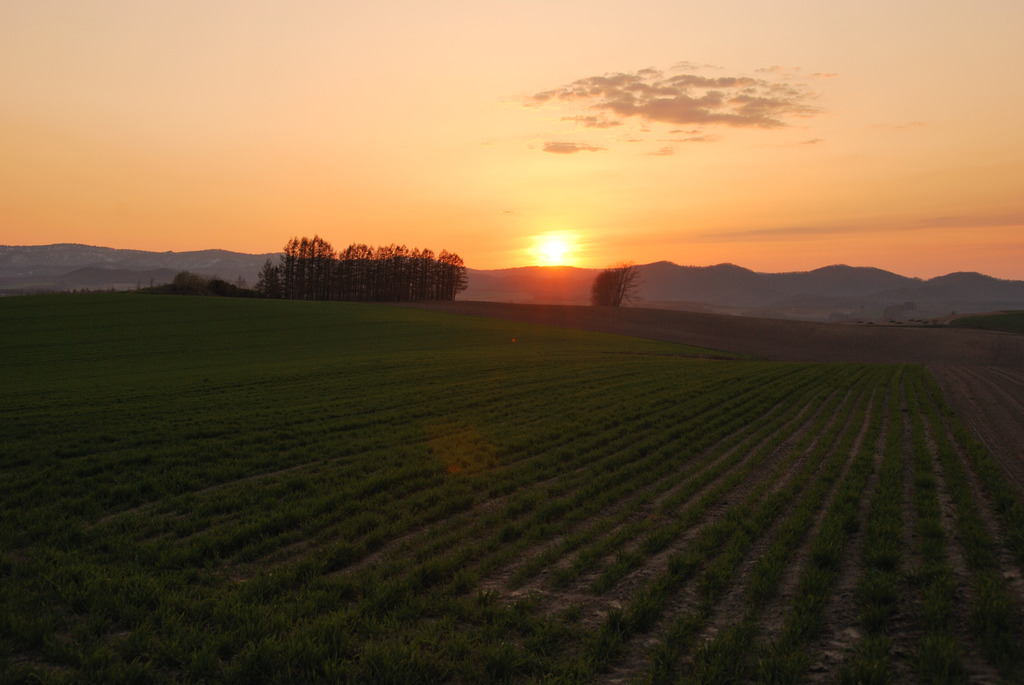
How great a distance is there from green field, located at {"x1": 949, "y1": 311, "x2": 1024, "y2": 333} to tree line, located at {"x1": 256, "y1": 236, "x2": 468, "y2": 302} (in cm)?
9591

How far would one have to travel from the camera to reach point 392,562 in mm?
7734

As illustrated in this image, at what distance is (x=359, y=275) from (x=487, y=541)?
12005cm

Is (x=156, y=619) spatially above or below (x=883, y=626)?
below

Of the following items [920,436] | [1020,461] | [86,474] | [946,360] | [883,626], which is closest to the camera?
[883,626]

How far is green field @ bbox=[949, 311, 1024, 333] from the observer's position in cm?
8475

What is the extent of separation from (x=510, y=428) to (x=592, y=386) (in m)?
8.54

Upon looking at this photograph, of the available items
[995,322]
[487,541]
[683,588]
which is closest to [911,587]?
[683,588]

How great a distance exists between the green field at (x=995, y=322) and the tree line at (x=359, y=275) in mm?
95909

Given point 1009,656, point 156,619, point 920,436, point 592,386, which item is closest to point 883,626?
point 1009,656

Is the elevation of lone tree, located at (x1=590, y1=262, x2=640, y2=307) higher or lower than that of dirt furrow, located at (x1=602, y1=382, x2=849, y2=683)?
higher

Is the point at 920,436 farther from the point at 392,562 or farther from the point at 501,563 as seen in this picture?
the point at 392,562

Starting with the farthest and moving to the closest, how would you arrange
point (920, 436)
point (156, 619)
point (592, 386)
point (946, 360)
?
point (946, 360) → point (592, 386) → point (920, 436) → point (156, 619)

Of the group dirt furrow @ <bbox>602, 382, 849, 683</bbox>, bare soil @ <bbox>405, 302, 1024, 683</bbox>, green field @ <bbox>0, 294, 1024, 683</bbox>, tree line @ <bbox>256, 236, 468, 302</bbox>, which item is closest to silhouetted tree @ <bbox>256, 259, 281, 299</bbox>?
tree line @ <bbox>256, 236, 468, 302</bbox>

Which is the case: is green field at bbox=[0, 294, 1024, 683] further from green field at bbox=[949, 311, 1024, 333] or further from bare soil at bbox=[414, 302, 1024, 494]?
green field at bbox=[949, 311, 1024, 333]
